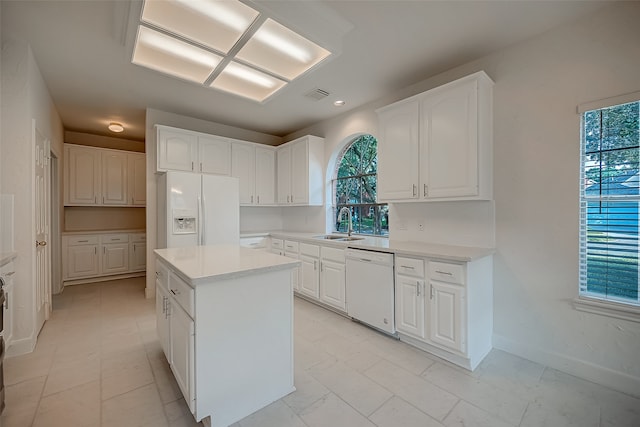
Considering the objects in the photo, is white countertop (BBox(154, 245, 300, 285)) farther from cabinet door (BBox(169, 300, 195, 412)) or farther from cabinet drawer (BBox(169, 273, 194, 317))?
cabinet door (BBox(169, 300, 195, 412))

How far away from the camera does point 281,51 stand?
2.31 m

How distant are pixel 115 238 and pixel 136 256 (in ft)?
1.58

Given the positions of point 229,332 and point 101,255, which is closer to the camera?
point 229,332

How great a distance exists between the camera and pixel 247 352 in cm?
162

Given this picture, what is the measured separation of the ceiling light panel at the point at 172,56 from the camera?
7.09 ft

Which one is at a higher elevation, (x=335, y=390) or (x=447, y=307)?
(x=447, y=307)

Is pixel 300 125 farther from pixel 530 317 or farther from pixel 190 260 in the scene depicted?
pixel 530 317

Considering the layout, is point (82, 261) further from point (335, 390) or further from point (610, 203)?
point (610, 203)

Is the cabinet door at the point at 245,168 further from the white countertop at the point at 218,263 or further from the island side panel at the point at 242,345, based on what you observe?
the island side panel at the point at 242,345

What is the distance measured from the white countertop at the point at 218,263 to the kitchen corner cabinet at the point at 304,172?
2.17 m

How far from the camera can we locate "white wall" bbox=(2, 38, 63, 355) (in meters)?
2.33

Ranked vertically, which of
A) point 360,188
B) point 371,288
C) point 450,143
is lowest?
point 371,288

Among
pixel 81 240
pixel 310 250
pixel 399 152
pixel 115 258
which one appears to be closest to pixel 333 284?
pixel 310 250

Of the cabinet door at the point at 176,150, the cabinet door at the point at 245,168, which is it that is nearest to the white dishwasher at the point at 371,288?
the cabinet door at the point at 245,168
